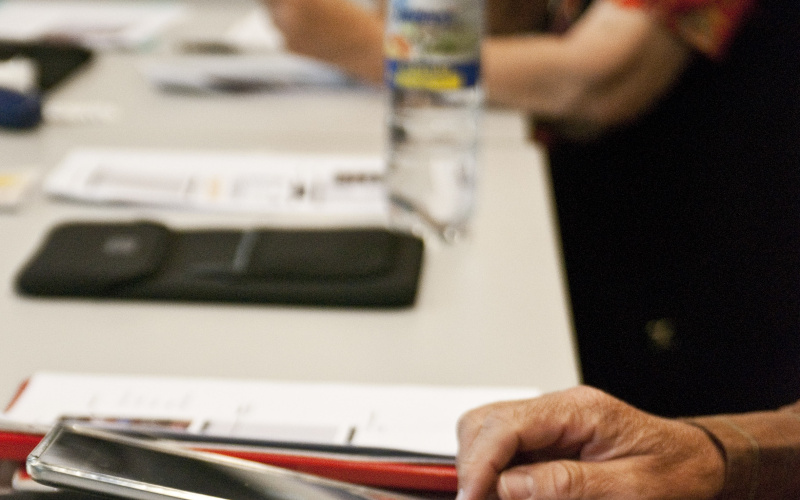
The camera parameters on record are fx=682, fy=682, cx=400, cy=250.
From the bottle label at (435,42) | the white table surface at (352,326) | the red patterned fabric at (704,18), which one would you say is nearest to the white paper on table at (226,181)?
the white table surface at (352,326)

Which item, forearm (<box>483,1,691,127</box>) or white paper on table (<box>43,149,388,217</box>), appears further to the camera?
forearm (<box>483,1,691,127</box>)

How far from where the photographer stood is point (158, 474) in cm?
34

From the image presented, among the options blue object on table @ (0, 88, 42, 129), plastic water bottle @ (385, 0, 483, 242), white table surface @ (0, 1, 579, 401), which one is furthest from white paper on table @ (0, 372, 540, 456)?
blue object on table @ (0, 88, 42, 129)

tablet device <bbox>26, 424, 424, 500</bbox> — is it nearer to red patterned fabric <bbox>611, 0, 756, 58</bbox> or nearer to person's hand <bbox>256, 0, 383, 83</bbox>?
person's hand <bbox>256, 0, 383, 83</bbox>

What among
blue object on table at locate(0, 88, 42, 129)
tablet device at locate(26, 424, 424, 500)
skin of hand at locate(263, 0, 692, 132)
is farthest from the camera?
skin of hand at locate(263, 0, 692, 132)

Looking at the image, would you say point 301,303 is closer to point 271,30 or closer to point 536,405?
point 536,405

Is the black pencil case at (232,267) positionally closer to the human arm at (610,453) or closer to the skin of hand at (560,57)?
the human arm at (610,453)

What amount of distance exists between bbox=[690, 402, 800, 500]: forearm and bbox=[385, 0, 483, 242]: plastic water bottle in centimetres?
31

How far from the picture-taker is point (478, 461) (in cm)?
37

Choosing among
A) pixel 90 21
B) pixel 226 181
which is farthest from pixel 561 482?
pixel 90 21

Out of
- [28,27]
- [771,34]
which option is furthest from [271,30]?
[771,34]

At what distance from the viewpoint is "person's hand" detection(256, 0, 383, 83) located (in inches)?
37.7

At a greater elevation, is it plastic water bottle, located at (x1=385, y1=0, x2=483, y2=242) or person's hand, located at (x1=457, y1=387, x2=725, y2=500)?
plastic water bottle, located at (x1=385, y1=0, x2=483, y2=242)

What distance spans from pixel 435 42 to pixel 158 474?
454mm
